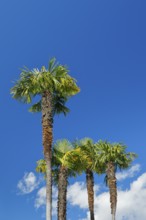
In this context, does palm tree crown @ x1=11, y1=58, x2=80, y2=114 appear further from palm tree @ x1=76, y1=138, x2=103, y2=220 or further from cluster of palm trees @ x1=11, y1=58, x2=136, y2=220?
palm tree @ x1=76, y1=138, x2=103, y2=220

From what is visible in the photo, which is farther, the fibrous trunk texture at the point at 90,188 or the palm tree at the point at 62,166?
the fibrous trunk texture at the point at 90,188

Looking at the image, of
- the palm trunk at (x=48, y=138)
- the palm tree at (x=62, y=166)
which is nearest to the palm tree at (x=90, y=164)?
the palm tree at (x=62, y=166)

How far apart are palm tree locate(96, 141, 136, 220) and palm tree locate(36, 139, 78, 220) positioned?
1163 centimetres

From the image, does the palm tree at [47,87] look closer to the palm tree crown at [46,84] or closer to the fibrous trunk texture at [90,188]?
the palm tree crown at [46,84]

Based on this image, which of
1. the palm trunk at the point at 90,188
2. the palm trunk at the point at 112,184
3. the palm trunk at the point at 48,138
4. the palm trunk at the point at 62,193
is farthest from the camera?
the palm trunk at the point at 112,184

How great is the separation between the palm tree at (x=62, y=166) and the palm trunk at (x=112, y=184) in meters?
11.3

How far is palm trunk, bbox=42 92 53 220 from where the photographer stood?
32.6 m

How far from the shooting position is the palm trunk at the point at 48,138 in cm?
3262

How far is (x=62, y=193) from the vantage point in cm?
4228

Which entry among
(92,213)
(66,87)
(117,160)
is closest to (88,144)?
(117,160)

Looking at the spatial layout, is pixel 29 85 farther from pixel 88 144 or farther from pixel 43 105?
pixel 88 144

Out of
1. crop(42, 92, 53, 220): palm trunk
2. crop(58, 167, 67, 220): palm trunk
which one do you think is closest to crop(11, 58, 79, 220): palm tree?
crop(42, 92, 53, 220): palm trunk

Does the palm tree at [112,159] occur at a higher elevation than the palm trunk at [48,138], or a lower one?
higher

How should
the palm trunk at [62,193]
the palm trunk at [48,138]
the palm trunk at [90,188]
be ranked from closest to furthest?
the palm trunk at [48,138]
the palm trunk at [62,193]
the palm trunk at [90,188]
